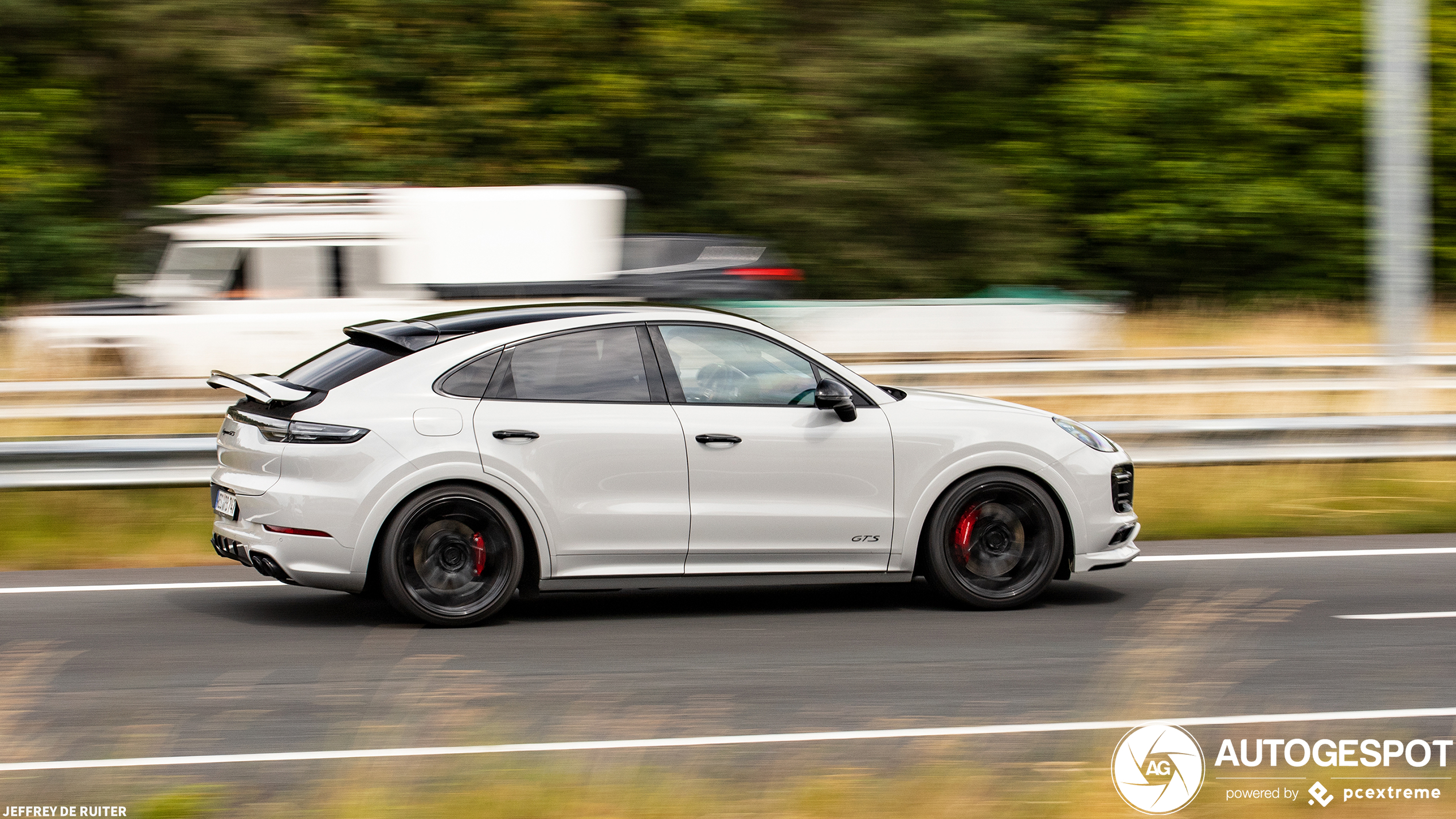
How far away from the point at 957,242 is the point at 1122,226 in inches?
197

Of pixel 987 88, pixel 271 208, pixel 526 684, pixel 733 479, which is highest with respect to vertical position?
pixel 987 88

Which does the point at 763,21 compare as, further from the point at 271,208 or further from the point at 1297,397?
the point at 1297,397

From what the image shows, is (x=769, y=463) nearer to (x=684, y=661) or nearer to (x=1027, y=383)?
(x=684, y=661)

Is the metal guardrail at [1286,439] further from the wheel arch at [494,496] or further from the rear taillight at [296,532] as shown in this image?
the rear taillight at [296,532]

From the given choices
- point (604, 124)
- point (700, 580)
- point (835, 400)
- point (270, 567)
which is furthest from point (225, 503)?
point (604, 124)

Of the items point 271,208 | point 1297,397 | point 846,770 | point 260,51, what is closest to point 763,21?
point 260,51

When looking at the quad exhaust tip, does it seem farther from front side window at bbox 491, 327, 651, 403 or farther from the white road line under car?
the white road line under car

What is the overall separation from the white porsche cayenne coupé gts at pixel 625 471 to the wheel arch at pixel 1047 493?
0.01 meters

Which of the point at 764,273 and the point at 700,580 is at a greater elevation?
the point at 764,273

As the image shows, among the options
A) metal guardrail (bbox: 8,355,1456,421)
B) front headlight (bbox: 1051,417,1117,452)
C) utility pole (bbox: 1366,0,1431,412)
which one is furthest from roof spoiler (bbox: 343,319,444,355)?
utility pole (bbox: 1366,0,1431,412)

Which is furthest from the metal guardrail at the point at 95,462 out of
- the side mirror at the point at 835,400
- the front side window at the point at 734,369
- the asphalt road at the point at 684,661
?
the side mirror at the point at 835,400

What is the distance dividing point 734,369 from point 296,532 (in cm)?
215

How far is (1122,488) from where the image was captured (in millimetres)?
7828

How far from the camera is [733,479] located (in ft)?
24.1
